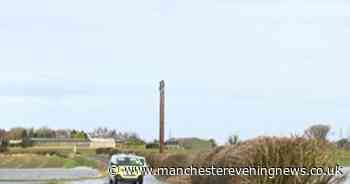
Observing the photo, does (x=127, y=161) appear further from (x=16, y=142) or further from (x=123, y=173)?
(x=16, y=142)

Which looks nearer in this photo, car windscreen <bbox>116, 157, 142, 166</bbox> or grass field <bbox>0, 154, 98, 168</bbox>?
car windscreen <bbox>116, 157, 142, 166</bbox>

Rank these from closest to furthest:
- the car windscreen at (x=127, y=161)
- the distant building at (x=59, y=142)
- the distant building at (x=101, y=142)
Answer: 1. the car windscreen at (x=127, y=161)
2. the distant building at (x=101, y=142)
3. the distant building at (x=59, y=142)

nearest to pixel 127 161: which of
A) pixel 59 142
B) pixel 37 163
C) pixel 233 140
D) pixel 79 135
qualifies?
pixel 233 140

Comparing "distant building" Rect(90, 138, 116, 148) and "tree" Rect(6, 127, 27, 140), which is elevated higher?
"tree" Rect(6, 127, 27, 140)

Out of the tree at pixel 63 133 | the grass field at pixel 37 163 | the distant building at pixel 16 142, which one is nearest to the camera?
the grass field at pixel 37 163

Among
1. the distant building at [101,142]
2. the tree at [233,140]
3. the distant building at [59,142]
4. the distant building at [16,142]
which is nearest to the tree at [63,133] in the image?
the distant building at [59,142]

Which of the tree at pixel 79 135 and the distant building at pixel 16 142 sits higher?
the tree at pixel 79 135

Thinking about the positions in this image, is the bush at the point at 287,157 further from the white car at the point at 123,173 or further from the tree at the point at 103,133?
the tree at the point at 103,133

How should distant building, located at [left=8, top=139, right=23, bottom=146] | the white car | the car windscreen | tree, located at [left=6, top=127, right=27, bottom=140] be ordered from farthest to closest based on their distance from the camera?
tree, located at [left=6, top=127, right=27, bottom=140] < distant building, located at [left=8, top=139, right=23, bottom=146] < the car windscreen < the white car

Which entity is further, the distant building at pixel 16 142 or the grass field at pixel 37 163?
the distant building at pixel 16 142

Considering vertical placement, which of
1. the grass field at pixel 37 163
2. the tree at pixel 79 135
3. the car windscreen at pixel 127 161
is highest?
the tree at pixel 79 135

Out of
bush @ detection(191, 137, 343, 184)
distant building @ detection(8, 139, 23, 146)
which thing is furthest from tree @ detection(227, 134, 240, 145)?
distant building @ detection(8, 139, 23, 146)

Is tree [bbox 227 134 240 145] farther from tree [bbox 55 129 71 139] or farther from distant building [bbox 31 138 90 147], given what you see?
tree [bbox 55 129 71 139]

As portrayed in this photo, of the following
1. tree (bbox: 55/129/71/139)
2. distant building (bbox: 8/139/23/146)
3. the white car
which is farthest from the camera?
tree (bbox: 55/129/71/139)
